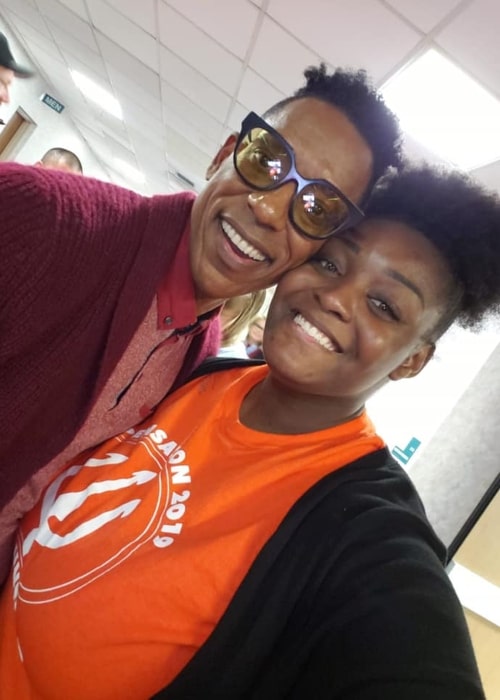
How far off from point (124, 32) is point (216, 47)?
1.35 metres

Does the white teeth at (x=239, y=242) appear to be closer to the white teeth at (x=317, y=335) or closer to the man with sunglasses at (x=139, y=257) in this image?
the man with sunglasses at (x=139, y=257)

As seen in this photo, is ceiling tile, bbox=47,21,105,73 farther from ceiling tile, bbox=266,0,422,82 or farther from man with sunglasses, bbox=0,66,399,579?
man with sunglasses, bbox=0,66,399,579

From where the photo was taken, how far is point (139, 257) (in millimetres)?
916

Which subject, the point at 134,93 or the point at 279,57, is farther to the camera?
the point at 134,93

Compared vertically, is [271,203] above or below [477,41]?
below

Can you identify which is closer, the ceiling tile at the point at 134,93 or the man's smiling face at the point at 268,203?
the man's smiling face at the point at 268,203

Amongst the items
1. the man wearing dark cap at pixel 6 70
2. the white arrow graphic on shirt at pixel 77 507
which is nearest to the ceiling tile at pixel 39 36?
the man wearing dark cap at pixel 6 70

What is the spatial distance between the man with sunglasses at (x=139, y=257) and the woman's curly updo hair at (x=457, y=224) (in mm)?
75

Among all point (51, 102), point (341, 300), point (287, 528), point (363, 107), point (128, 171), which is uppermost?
point (128, 171)

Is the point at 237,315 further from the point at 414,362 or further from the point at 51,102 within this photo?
the point at 51,102

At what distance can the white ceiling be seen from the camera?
7.52ft

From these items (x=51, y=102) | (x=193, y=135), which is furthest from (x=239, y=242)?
(x=51, y=102)

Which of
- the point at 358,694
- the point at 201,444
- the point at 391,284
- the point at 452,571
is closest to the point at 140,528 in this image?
the point at 201,444

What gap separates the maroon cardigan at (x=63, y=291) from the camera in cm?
77
